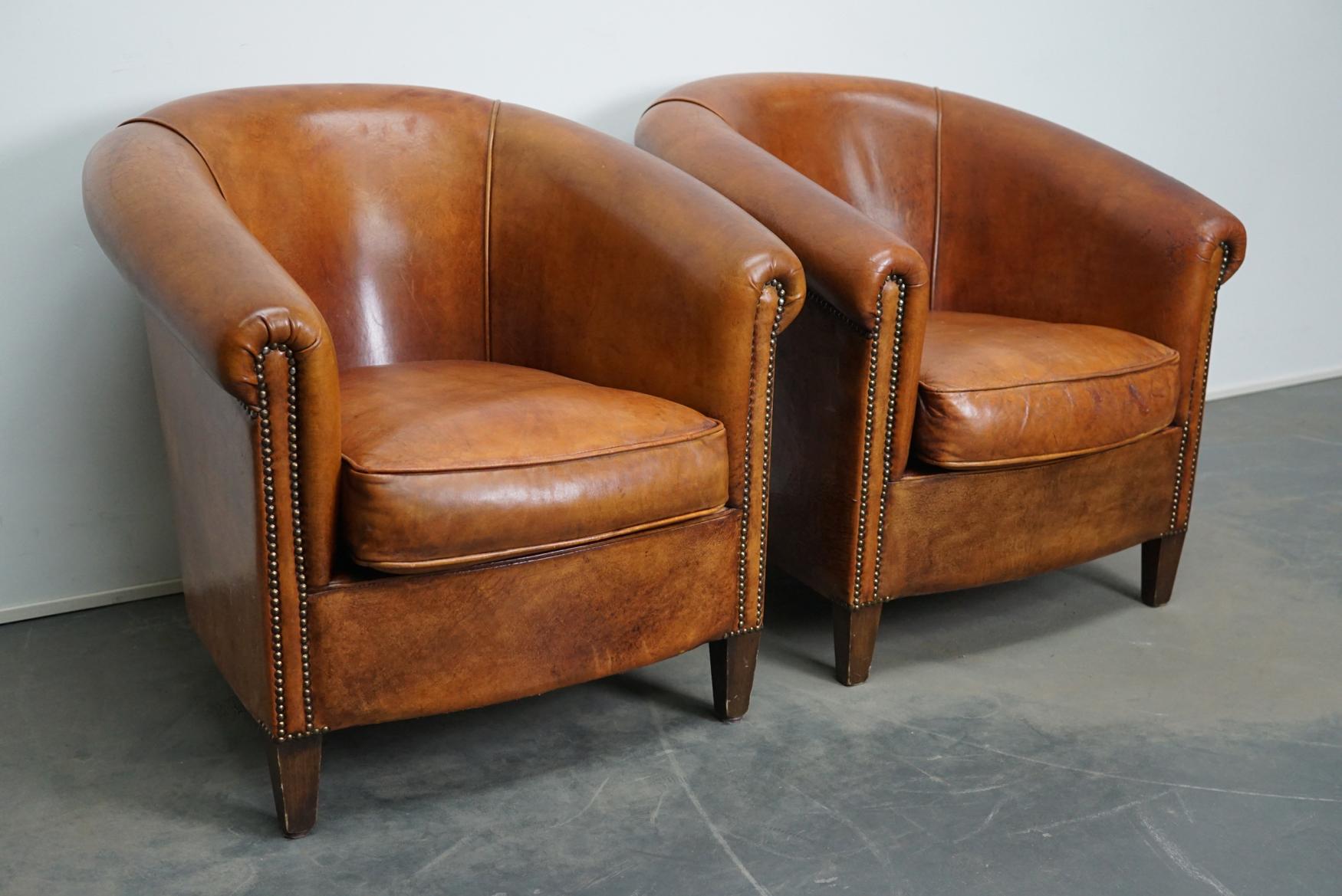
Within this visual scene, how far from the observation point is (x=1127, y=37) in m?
3.44

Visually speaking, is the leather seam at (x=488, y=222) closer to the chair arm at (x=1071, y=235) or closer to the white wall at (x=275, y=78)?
the white wall at (x=275, y=78)

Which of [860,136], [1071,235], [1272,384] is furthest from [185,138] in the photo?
[1272,384]

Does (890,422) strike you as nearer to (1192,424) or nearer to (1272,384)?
(1192,424)

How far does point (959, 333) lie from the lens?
7.70 feet

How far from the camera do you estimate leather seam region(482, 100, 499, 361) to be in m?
2.24

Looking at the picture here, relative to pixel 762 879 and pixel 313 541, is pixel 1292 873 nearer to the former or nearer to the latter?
pixel 762 879

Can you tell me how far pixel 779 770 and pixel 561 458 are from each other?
577 mm

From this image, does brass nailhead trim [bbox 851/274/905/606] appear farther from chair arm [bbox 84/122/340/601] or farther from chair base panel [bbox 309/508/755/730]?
chair arm [bbox 84/122/340/601]

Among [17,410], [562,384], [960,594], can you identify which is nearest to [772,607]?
[960,594]

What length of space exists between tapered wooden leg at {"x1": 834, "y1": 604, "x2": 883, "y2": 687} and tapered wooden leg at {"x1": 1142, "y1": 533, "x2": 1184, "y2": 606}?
0.64m

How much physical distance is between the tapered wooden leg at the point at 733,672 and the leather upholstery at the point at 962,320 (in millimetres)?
203

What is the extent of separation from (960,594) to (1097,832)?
0.84 meters

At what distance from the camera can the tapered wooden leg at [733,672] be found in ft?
6.64

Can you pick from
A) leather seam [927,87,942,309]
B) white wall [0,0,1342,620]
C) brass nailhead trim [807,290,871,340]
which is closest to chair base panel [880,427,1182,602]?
brass nailhead trim [807,290,871,340]
